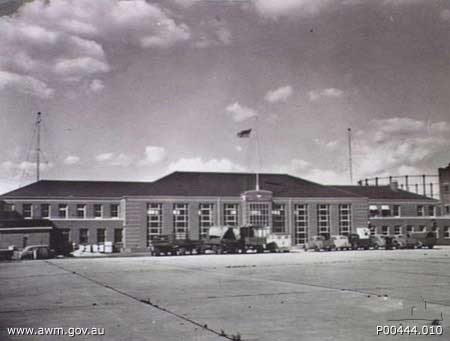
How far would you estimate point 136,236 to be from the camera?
4450 cm

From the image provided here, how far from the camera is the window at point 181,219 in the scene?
46.0 meters

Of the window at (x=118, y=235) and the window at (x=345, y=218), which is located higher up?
the window at (x=345, y=218)

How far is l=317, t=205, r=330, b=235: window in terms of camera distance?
156 ft

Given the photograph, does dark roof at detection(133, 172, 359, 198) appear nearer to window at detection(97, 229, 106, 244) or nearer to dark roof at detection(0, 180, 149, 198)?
dark roof at detection(0, 180, 149, 198)

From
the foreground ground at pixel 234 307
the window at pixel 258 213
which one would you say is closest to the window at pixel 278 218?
the window at pixel 258 213

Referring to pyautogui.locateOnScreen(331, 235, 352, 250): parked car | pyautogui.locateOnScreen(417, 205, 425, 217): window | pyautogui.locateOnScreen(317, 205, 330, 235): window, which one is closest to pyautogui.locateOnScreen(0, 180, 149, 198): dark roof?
pyautogui.locateOnScreen(317, 205, 330, 235): window

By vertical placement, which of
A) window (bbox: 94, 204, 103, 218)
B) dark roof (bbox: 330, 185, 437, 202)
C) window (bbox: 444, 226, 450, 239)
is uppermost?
dark roof (bbox: 330, 185, 437, 202)

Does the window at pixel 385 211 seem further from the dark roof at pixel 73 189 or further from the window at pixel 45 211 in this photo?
the window at pixel 45 211

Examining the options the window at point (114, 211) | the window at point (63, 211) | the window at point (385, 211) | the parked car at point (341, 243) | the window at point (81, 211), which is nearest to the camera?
the parked car at point (341, 243)

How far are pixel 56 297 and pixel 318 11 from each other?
25.7ft

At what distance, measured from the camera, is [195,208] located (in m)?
46.7

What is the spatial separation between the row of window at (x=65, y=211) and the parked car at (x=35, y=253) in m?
16.3

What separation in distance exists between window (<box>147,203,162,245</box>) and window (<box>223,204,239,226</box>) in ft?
19.9

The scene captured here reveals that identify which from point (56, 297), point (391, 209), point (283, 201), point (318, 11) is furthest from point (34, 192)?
point (318, 11)
